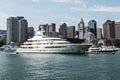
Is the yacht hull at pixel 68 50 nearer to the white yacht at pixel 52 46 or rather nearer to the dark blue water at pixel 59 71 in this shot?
the white yacht at pixel 52 46

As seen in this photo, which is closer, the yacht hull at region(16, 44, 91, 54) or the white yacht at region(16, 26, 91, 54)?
the yacht hull at region(16, 44, 91, 54)

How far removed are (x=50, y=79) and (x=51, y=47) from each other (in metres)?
112

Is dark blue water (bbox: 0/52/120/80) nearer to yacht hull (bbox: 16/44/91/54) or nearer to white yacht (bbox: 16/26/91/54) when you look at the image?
yacht hull (bbox: 16/44/91/54)

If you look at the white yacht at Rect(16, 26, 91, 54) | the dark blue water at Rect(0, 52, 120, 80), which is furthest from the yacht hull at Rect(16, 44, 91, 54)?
the dark blue water at Rect(0, 52, 120, 80)

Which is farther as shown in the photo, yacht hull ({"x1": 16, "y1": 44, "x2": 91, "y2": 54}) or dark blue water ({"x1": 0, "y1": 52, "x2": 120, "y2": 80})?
yacht hull ({"x1": 16, "y1": 44, "x2": 91, "y2": 54})

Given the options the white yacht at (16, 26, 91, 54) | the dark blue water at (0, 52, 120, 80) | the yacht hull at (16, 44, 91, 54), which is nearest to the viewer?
the dark blue water at (0, 52, 120, 80)

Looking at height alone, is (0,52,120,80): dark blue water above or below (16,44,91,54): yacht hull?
below

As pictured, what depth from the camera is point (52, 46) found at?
163 metres

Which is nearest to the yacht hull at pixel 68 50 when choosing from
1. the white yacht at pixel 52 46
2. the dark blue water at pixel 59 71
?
the white yacht at pixel 52 46

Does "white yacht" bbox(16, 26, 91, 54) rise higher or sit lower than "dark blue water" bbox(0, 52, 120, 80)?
higher

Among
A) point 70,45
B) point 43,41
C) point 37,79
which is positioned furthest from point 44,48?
point 37,79

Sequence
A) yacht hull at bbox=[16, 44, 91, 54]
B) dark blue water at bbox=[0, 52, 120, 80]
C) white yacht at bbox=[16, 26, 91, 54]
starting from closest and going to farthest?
dark blue water at bbox=[0, 52, 120, 80]
yacht hull at bbox=[16, 44, 91, 54]
white yacht at bbox=[16, 26, 91, 54]

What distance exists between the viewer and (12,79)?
51.2 m

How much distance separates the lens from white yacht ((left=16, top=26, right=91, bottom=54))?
6280 inches
